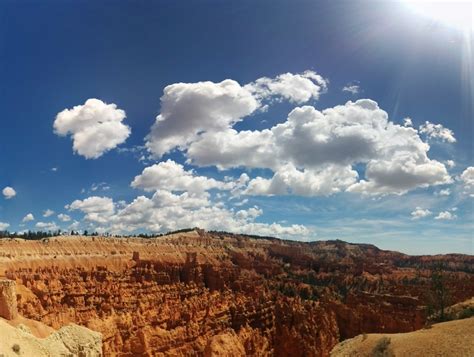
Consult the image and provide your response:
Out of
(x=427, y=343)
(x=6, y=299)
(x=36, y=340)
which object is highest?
(x=6, y=299)

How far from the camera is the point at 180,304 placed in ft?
192

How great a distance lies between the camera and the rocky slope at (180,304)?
50.0 metres

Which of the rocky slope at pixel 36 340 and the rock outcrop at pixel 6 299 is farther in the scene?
the rock outcrop at pixel 6 299

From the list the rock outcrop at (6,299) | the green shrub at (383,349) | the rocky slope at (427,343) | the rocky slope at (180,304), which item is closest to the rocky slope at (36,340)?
the rock outcrop at (6,299)

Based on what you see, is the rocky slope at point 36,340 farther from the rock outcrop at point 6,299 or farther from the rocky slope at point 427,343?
the rocky slope at point 427,343

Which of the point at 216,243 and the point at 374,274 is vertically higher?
the point at 216,243

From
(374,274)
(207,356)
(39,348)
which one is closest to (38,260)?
(207,356)

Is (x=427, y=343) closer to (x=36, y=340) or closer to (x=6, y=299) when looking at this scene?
(x=36, y=340)

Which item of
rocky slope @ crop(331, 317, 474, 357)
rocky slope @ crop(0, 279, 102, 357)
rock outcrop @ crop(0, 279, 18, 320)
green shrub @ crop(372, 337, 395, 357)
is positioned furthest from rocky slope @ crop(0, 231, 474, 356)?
green shrub @ crop(372, 337, 395, 357)

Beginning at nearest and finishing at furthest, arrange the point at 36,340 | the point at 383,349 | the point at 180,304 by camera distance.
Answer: the point at 36,340, the point at 383,349, the point at 180,304

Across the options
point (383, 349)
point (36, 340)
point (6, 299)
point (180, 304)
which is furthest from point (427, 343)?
point (180, 304)

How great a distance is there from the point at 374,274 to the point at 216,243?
4139cm

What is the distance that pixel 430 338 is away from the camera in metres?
24.0

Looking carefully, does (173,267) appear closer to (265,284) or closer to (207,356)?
(265,284)
